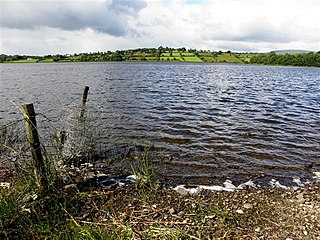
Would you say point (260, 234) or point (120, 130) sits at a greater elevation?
point (260, 234)

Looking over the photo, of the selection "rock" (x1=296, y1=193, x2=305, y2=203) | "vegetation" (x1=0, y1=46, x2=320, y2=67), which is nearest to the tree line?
"vegetation" (x1=0, y1=46, x2=320, y2=67)

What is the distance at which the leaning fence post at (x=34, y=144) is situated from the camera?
6906 millimetres

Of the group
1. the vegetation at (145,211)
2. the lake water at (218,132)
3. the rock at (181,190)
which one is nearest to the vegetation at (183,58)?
the lake water at (218,132)

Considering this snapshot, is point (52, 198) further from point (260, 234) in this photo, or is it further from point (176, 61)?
point (176, 61)

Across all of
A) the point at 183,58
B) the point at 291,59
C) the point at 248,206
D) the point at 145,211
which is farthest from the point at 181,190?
the point at 291,59

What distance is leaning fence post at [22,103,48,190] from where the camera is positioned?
6.91 metres

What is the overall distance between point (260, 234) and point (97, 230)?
3.64 metres

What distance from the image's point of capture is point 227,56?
173 m

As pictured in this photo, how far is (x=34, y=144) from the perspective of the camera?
7.12 meters

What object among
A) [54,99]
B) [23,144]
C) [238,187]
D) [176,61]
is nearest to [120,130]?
[23,144]

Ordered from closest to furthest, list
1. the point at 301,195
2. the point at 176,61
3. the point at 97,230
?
1. the point at 97,230
2. the point at 301,195
3. the point at 176,61

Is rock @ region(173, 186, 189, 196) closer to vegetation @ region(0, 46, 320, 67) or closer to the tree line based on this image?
vegetation @ region(0, 46, 320, 67)

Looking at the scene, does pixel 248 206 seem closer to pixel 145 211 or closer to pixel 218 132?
pixel 145 211

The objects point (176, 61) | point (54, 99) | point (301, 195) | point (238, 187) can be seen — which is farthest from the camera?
point (176, 61)
